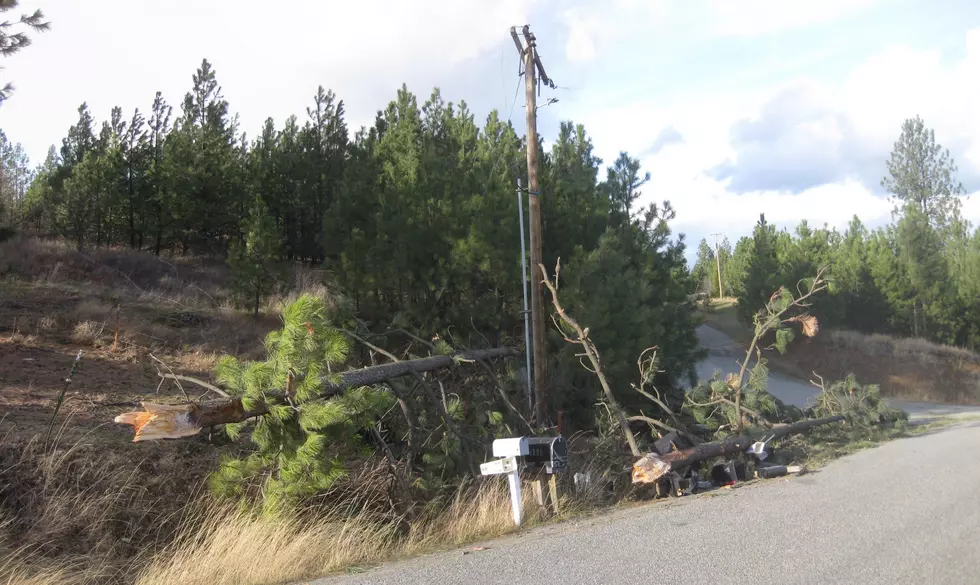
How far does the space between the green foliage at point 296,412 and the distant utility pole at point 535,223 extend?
177 inches

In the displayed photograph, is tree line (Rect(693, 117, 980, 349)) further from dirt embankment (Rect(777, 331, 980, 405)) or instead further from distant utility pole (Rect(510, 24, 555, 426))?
distant utility pole (Rect(510, 24, 555, 426))

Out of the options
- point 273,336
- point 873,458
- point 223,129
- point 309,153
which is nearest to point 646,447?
point 873,458

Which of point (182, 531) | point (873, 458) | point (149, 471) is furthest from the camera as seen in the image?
point (873, 458)

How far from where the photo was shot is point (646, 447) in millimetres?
10188

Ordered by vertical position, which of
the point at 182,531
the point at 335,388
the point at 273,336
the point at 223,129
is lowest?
the point at 182,531

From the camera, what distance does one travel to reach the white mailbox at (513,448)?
6.86m

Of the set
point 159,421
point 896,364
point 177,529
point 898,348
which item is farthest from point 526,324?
point 898,348

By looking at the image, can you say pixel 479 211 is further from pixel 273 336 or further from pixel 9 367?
pixel 9 367

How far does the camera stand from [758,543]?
5547mm

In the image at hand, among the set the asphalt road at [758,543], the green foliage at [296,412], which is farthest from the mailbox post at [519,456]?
the green foliage at [296,412]

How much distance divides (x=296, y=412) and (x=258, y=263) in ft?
38.7

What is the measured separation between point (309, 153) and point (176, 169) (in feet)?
14.7

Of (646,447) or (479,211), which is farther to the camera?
(479,211)

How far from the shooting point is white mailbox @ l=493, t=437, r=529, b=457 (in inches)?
270
